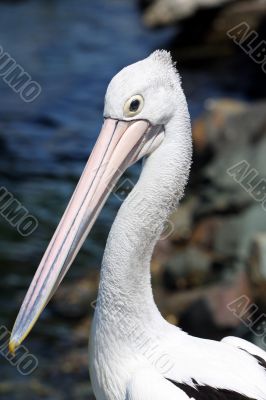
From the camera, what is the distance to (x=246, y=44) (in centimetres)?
1337

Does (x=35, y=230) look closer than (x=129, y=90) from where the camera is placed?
No

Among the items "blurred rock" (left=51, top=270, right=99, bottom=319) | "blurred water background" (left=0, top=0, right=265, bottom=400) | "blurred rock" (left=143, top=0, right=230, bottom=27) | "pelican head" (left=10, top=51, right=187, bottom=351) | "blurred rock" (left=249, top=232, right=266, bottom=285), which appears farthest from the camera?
"blurred rock" (left=143, top=0, right=230, bottom=27)

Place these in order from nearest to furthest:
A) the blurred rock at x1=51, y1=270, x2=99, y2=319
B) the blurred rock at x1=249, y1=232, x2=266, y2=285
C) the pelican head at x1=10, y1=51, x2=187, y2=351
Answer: the pelican head at x1=10, y1=51, x2=187, y2=351 < the blurred rock at x1=249, y1=232, x2=266, y2=285 < the blurred rock at x1=51, y1=270, x2=99, y2=319

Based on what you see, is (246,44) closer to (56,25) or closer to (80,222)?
Answer: (56,25)

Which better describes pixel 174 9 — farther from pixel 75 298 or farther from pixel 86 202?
pixel 86 202

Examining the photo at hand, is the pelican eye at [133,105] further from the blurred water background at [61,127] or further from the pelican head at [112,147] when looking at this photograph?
the blurred water background at [61,127]

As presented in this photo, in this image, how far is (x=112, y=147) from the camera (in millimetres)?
3922

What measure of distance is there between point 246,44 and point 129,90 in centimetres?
997

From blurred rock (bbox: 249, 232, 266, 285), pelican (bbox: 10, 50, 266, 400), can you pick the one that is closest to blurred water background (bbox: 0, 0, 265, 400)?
blurred rock (bbox: 249, 232, 266, 285)

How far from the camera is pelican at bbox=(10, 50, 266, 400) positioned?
12.4 ft

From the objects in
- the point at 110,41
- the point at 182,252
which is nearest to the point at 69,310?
the point at 182,252

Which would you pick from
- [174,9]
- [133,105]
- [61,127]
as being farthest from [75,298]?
[174,9]

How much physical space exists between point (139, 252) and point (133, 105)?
25.5 inches

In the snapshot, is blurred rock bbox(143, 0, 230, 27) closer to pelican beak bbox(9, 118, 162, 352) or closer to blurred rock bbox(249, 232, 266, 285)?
blurred rock bbox(249, 232, 266, 285)
